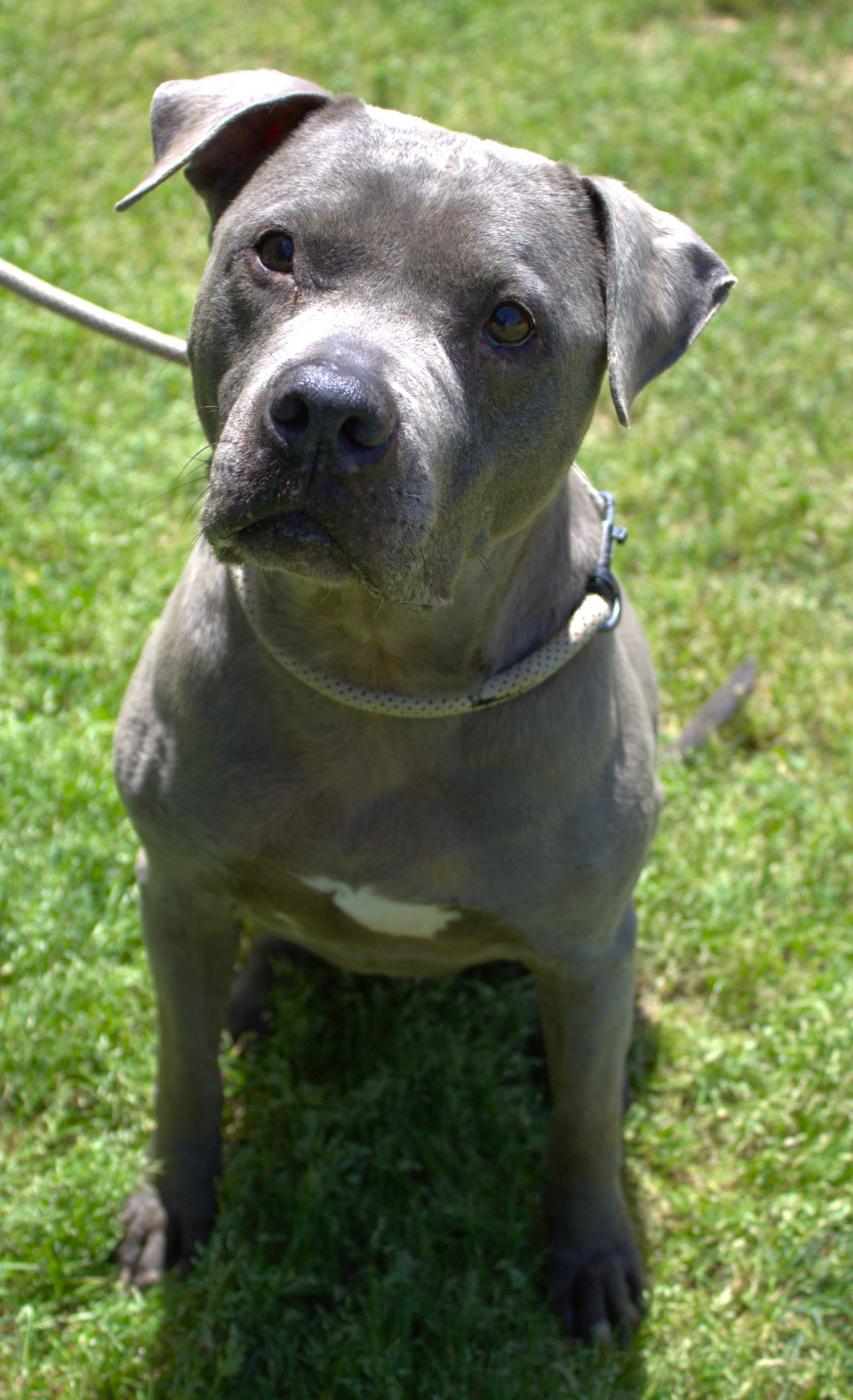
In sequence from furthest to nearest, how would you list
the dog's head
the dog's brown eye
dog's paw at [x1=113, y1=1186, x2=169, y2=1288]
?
dog's paw at [x1=113, y1=1186, x2=169, y2=1288]
the dog's brown eye
the dog's head

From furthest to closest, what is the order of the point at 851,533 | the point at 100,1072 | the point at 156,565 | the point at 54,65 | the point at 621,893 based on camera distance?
1. the point at 54,65
2. the point at 851,533
3. the point at 156,565
4. the point at 100,1072
5. the point at 621,893

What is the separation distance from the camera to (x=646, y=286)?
229cm

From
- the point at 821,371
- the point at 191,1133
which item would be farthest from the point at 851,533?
the point at 191,1133

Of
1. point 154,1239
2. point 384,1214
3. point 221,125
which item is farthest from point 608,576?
point 154,1239

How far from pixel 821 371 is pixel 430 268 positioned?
361 centimetres

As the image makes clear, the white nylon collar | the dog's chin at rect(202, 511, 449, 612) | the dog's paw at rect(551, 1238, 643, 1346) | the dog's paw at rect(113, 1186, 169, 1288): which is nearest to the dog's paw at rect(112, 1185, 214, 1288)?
the dog's paw at rect(113, 1186, 169, 1288)

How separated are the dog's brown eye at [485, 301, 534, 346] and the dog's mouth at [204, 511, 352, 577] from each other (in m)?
0.45

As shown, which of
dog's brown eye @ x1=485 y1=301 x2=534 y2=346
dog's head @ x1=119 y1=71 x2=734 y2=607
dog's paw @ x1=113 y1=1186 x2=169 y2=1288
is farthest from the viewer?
dog's paw @ x1=113 y1=1186 x2=169 y2=1288

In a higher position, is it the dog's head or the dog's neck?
the dog's head

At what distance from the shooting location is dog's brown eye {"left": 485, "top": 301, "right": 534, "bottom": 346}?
213 cm

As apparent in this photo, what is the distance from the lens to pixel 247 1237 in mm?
2934

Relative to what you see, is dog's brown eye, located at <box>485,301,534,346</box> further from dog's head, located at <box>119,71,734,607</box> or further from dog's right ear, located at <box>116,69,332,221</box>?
dog's right ear, located at <box>116,69,332,221</box>

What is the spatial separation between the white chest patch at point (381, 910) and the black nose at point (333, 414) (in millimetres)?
886

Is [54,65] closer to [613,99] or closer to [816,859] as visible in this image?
[613,99]
